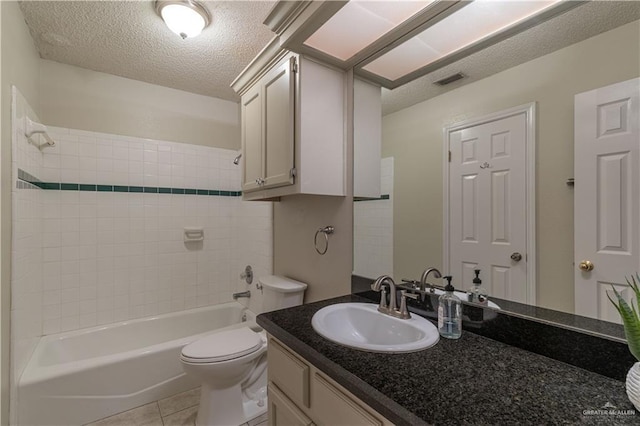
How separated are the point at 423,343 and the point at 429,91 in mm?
1023

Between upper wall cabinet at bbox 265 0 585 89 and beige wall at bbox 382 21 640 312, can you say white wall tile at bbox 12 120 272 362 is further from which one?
beige wall at bbox 382 21 640 312

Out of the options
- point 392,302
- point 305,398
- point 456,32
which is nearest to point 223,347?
point 305,398

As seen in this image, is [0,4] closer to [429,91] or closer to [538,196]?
[429,91]

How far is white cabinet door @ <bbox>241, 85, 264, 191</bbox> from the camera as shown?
5.78 feet

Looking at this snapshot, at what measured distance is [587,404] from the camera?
2.08ft

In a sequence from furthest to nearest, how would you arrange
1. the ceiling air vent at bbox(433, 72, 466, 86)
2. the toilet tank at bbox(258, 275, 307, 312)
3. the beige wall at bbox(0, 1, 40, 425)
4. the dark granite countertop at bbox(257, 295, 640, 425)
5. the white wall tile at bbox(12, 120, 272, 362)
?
the white wall tile at bbox(12, 120, 272, 362), the toilet tank at bbox(258, 275, 307, 312), the beige wall at bbox(0, 1, 40, 425), the ceiling air vent at bbox(433, 72, 466, 86), the dark granite countertop at bbox(257, 295, 640, 425)

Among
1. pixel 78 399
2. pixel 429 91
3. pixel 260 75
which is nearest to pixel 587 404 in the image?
pixel 429 91

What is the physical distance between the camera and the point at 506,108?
979 millimetres

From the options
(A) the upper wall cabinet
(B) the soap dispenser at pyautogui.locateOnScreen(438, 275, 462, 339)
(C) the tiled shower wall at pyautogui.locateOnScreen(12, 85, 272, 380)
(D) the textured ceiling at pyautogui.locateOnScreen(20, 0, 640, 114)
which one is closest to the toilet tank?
(C) the tiled shower wall at pyautogui.locateOnScreen(12, 85, 272, 380)

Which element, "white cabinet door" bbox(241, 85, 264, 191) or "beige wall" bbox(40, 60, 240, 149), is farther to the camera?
"beige wall" bbox(40, 60, 240, 149)

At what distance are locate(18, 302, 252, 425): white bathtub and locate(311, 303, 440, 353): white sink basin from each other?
1277mm

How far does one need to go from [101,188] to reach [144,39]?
4.05 feet

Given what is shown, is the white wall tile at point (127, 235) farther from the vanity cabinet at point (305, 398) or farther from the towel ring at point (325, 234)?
the vanity cabinet at point (305, 398)

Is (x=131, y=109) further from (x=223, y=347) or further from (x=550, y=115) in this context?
(x=550, y=115)
